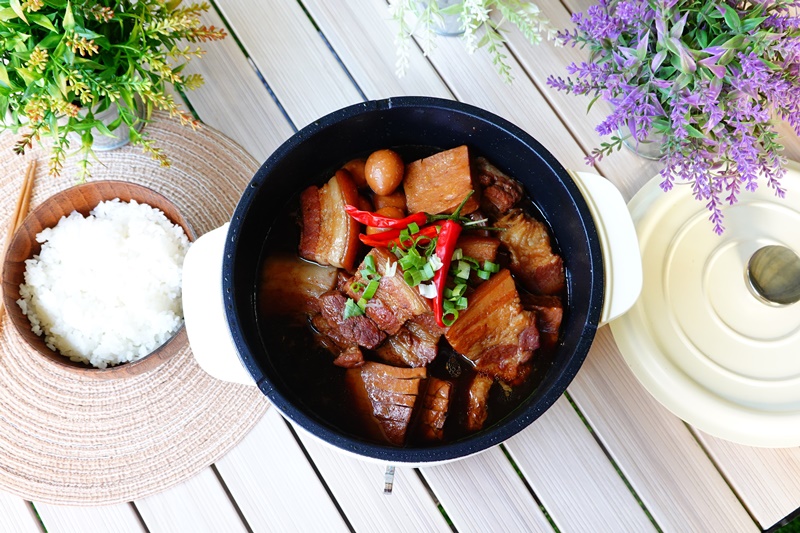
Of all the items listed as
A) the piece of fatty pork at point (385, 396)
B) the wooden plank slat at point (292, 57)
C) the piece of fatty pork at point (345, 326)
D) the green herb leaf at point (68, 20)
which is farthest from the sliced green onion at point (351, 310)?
the green herb leaf at point (68, 20)

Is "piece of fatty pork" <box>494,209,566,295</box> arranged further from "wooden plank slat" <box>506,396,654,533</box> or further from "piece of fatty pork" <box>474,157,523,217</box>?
"wooden plank slat" <box>506,396,654,533</box>

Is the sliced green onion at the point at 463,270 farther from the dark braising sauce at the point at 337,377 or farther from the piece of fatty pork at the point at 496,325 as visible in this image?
the dark braising sauce at the point at 337,377

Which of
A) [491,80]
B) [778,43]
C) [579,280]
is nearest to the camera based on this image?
[778,43]

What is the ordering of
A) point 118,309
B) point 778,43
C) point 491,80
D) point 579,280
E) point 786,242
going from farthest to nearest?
1. point 491,80
2. point 786,242
3. point 118,309
4. point 579,280
5. point 778,43

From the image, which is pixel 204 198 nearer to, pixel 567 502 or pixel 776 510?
pixel 567 502

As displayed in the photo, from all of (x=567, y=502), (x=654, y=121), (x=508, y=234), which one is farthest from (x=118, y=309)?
(x=654, y=121)

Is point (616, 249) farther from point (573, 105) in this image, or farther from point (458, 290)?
point (573, 105)
